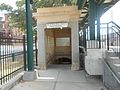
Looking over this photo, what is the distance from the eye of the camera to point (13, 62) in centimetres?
972

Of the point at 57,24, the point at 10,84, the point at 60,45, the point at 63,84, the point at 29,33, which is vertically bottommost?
the point at 63,84

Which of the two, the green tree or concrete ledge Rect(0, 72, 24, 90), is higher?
the green tree

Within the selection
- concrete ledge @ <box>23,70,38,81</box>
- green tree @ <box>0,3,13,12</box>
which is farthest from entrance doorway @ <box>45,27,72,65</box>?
green tree @ <box>0,3,13,12</box>

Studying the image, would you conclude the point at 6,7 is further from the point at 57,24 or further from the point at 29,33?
the point at 29,33

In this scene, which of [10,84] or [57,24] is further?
[57,24]

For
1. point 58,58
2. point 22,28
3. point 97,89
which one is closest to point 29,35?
point 97,89

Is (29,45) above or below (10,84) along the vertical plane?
above

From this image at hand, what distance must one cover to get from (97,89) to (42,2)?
560 inches

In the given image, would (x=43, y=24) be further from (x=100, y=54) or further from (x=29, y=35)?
(x=100, y=54)

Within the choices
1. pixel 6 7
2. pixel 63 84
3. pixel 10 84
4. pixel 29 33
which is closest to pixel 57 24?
pixel 29 33

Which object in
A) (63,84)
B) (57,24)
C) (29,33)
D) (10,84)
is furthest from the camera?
(57,24)

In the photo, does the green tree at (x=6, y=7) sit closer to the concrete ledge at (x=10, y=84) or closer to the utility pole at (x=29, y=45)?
the utility pole at (x=29, y=45)

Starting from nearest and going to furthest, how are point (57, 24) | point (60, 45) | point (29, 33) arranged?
point (29, 33), point (57, 24), point (60, 45)

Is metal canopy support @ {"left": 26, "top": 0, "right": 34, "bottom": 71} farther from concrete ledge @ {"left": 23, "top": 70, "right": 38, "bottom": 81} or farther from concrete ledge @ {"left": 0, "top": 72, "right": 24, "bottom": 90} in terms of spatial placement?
concrete ledge @ {"left": 0, "top": 72, "right": 24, "bottom": 90}
